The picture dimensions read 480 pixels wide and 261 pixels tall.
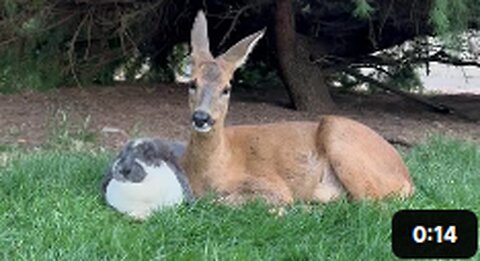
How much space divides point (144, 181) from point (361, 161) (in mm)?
1383

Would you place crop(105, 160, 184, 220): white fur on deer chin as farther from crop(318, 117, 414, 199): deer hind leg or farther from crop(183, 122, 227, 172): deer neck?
crop(318, 117, 414, 199): deer hind leg

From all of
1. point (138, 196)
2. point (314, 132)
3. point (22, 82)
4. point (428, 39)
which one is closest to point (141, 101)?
point (22, 82)

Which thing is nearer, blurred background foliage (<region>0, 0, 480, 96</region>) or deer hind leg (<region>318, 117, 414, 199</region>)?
deer hind leg (<region>318, 117, 414, 199</region>)

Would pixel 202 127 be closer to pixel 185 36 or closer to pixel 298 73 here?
pixel 298 73

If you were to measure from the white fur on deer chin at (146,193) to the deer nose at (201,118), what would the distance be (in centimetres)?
33

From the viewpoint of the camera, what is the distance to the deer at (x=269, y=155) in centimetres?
522

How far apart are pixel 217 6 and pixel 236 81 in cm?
154

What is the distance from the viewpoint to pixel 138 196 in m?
4.93

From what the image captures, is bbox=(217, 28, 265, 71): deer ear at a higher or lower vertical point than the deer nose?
higher

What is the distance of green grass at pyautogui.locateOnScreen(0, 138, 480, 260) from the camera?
4250 millimetres

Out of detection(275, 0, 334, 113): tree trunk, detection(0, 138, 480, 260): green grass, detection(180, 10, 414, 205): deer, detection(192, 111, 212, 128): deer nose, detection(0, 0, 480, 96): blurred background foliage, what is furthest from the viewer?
detection(275, 0, 334, 113): tree trunk

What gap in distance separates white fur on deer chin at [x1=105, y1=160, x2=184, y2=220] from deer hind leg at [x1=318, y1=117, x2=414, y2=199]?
41.7 inches

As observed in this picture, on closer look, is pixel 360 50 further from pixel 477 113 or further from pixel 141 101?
pixel 141 101

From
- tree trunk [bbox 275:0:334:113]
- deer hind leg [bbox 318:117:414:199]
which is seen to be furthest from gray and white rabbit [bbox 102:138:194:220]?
tree trunk [bbox 275:0:334:113]
